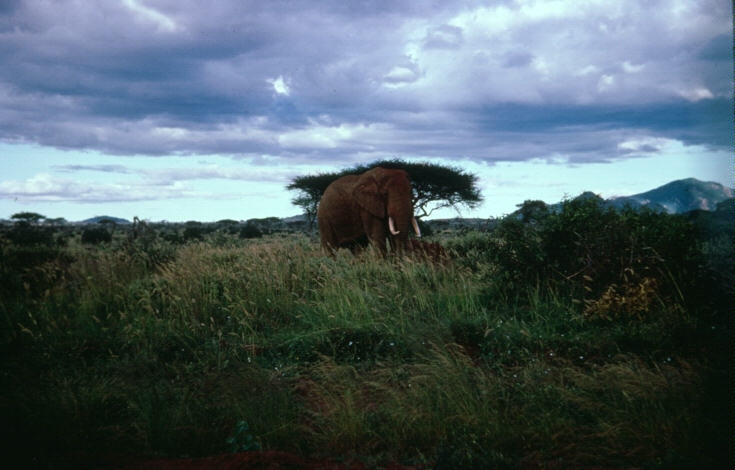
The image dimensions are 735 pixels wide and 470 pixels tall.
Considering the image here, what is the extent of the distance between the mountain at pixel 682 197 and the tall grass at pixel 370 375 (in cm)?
141

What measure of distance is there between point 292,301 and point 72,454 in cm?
420

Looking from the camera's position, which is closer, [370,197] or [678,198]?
[678,198]

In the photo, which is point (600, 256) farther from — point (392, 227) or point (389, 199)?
point (389, 199)

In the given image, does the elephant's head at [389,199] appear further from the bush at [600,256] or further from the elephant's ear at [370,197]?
the bush at [600,256]

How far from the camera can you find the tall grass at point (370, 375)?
3961 mm

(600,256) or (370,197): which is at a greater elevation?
(370,197)

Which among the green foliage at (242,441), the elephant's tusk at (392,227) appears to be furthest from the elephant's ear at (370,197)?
the green foliage at (242,441)

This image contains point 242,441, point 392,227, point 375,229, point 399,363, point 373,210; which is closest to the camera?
point 242,441

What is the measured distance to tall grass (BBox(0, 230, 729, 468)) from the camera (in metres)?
3.96

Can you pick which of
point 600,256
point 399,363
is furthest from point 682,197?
point 399,363

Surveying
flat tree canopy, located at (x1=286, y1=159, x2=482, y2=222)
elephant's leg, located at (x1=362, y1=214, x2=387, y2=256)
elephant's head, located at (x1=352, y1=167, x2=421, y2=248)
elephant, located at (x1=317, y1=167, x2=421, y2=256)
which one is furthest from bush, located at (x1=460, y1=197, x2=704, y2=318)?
flat tree canopy, located at (x1=286, y1=159, x2=482, y2=222)

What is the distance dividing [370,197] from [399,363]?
9439 mm

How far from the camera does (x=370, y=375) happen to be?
527 cm

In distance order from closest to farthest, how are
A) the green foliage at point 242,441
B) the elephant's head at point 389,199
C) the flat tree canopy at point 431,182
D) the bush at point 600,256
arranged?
1. the green foliage at point 242,441
2. the bush at point 600,256
3. the elephant's head at point 389,199
4. the flat tree canopy at point 431,182
